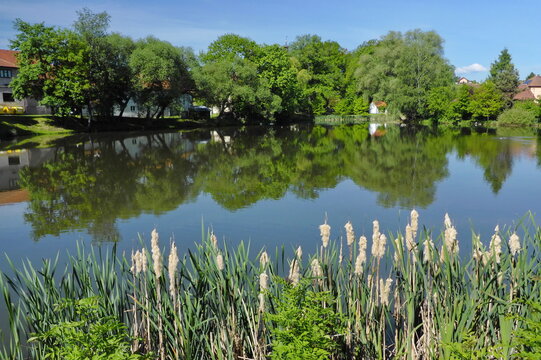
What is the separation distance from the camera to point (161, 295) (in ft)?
15.9

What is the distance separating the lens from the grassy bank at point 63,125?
152ft

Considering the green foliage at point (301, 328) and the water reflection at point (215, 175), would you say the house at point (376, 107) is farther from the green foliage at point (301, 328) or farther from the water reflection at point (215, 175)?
the green foliage at point (301, 328)

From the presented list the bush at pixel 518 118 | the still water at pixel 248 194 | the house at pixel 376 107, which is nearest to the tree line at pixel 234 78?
the bush at pixel 518 118

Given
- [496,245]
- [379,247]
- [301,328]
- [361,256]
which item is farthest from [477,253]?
[301,328]

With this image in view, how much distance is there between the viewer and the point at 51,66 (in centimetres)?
4809

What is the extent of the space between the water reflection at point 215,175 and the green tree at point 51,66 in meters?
14.4

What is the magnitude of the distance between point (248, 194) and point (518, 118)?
62065 mm

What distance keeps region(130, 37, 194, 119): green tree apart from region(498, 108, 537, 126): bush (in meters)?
46.3

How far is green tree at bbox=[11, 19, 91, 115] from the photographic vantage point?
46562 mm

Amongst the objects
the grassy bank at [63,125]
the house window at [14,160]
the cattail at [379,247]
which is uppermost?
the grassy bank at [63,125]

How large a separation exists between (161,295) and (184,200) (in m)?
11.9

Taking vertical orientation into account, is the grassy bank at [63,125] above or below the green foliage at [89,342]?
above

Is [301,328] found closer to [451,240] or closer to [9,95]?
[451,240]

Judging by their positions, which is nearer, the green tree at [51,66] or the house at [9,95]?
the green tree at [51,66]
